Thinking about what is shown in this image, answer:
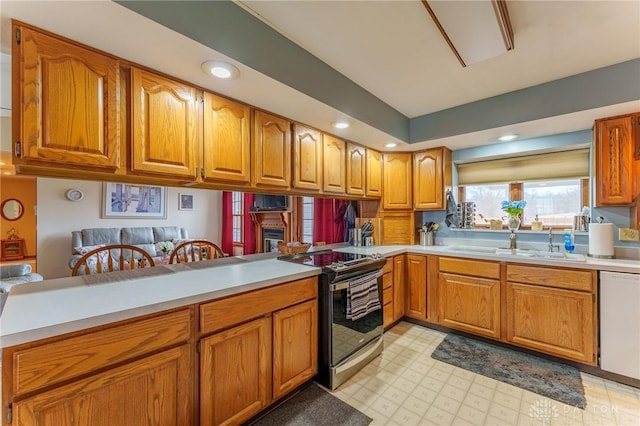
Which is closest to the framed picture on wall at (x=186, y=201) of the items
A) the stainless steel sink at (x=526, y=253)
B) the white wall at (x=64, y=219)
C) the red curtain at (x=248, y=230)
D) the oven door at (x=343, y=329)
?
the white wall at (x=64, y=219)

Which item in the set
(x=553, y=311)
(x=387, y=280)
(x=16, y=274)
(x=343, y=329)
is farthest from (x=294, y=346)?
(x=16, y=274)

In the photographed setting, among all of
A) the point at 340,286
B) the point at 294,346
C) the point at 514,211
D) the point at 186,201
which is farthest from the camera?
the point at 186,201

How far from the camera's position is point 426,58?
1907mm

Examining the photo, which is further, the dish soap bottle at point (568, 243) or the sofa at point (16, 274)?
the sofa at point (16, 274)

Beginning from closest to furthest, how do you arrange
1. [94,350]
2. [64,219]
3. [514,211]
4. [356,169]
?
[94,350], [514,211], [356,169], [64,219]

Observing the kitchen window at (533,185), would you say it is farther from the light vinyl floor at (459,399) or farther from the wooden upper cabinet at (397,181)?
the light vinyl floor at (459,399)

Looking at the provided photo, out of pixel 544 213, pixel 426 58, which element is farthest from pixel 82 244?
pixel 544 213

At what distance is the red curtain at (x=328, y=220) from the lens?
3283mm

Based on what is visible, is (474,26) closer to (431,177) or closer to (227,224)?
(431,177)

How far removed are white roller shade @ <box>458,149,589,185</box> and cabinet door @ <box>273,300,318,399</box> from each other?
2648 millimetres

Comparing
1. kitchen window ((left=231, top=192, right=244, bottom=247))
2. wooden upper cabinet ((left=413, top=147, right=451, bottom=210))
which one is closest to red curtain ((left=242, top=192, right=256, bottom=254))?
kitchen window ((left=231, top=192, right=244, bottom=247))

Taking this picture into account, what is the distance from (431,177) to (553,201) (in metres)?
1.24

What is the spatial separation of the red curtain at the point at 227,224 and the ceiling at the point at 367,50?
1871 millimetres

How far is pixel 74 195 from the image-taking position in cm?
490
